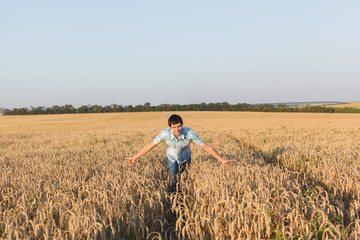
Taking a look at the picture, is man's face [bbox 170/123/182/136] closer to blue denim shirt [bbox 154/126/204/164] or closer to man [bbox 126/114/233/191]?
man [bbox 126/114/233/191]

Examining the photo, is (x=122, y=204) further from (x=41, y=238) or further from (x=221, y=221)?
(x=221, y=221)

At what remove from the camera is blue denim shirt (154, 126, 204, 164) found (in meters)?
4.62

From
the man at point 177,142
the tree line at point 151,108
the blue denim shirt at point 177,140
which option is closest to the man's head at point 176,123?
the man at point 177,142

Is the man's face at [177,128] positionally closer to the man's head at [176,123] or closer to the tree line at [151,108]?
the man's head at [176,123]

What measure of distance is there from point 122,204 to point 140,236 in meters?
0.55

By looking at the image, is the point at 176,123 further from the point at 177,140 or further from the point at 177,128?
the point at 177,140

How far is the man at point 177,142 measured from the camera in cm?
445

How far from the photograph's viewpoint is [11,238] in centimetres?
216

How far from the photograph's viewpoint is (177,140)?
4.67 metres

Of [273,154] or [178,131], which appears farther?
[273,154]

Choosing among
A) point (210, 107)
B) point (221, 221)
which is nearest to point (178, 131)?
point (221, 221)

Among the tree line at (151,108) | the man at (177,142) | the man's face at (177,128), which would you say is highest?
the tree line at (151,108)

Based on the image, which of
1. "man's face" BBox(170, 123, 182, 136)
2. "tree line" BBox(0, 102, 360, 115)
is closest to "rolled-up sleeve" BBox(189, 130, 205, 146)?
"man's face" BBox(170, 123, 182, 136)

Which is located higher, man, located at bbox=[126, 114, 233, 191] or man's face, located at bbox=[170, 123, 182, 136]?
man's face, located at bbox=[170, 123, 182, 136]
